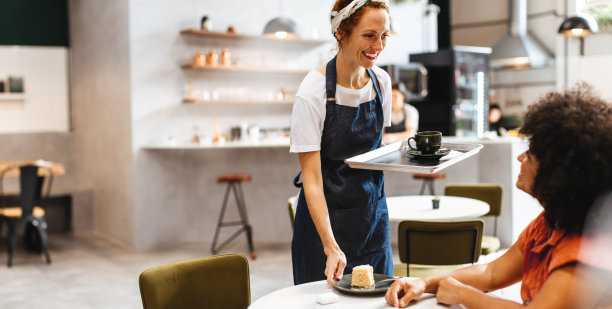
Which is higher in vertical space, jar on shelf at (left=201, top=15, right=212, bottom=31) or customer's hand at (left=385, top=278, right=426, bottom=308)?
jar on shelf at (left=201, top=15, right=212, bottom=31)

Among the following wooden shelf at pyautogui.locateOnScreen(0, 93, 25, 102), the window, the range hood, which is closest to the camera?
wooden shelf at pyautogui.locateOnScreen(0, 93, 25, 102)

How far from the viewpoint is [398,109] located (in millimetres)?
6734

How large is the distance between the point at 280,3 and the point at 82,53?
2.41m

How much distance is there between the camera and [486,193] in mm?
4203

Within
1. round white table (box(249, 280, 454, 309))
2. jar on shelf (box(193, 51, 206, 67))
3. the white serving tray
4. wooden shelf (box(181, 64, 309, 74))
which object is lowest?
round white table (box(249, 280, 454, 309))

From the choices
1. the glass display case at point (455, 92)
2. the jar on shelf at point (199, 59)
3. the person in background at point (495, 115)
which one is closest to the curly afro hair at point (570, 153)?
the jar on shelf at point (199, 59)

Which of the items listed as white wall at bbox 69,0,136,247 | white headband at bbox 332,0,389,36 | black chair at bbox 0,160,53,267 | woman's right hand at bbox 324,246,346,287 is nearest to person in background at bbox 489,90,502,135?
white wall at bbox 69,0,136,247

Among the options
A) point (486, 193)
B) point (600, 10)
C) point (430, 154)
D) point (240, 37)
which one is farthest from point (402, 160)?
point (600, 10)

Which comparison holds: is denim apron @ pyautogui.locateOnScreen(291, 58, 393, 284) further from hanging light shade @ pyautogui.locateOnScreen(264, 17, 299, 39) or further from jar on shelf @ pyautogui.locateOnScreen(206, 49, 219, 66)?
jar on shelf @ pyautogui.locateOnScreen(206, 49, 219, 66)

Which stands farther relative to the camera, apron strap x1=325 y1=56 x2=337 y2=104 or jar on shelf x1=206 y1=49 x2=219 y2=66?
jar on shelf x1=206 y1=49 x2=219 y2=66

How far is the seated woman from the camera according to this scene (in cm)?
121

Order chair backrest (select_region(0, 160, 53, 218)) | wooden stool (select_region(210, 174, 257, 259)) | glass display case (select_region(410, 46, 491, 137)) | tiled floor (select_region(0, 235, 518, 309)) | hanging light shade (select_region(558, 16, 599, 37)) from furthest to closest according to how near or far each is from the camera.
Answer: glass display case (select_region(410, 46, 491, 137))
hanging light shade (select_region(558, 16, 599, 37))
wooden stool (select_region(210, 174, 257, 259))
chair backrest (select_region(0, 160, 53, 218))
tiled floor (select_region(0, 235, 518, 309))

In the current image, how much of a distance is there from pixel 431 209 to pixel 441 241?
52cm

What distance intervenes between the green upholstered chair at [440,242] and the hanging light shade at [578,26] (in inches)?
204
